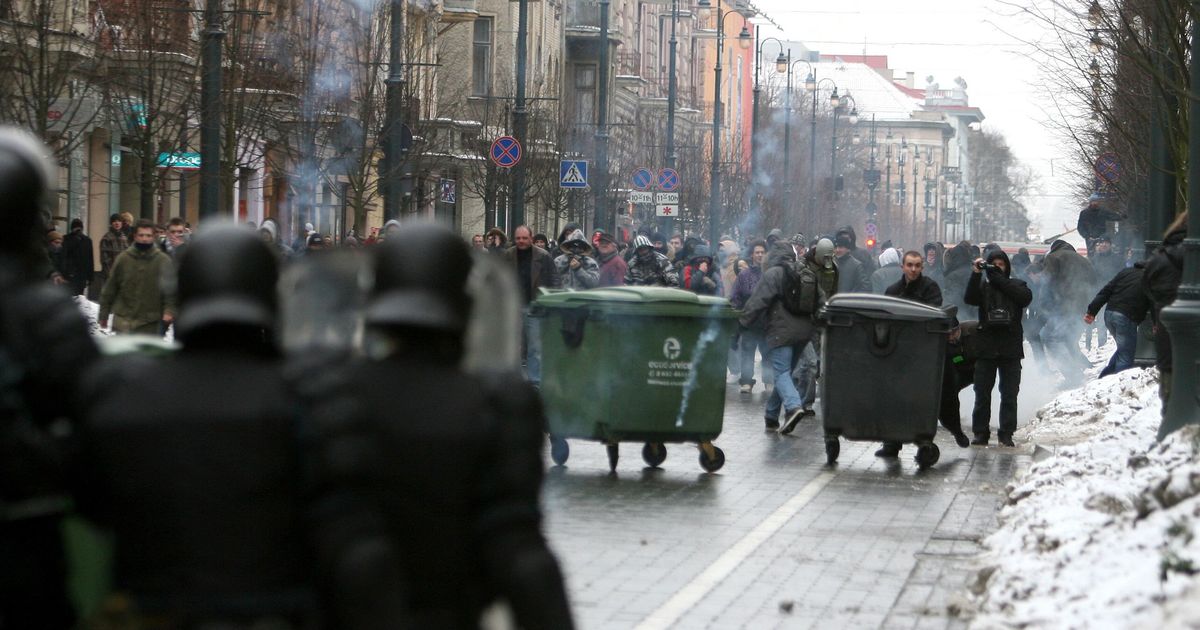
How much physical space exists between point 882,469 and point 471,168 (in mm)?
36897

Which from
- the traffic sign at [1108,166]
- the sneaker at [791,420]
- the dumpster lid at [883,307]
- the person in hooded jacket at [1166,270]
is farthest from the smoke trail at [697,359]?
the traffic sign at [1108,166]

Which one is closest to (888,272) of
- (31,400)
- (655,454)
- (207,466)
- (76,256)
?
(655,454)

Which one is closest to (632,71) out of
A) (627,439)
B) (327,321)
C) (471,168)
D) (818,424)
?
(471,168)

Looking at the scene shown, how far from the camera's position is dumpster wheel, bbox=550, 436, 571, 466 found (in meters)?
14.3

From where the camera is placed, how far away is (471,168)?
2018 inches

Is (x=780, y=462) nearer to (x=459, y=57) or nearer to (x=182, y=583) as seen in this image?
(x=182, y=583)

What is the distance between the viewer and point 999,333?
17172 mm

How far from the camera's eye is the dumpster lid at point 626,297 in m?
13.8

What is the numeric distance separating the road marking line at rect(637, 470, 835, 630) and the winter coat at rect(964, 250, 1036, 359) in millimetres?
3818

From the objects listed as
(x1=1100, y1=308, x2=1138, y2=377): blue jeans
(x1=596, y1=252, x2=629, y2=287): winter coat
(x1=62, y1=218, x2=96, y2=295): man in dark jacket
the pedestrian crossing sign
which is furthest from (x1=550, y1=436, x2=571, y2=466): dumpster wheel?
the pedestrian crossing sign

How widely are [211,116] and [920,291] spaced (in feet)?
21.1

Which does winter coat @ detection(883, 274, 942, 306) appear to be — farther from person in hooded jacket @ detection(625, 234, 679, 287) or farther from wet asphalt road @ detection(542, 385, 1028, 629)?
person in hooded jacket @ detection(625, 234, 679, 287)

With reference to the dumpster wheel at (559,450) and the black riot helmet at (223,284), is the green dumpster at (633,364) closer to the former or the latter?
the dumpster wheel at (559,450)

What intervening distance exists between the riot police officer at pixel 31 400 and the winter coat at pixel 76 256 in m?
25.6
